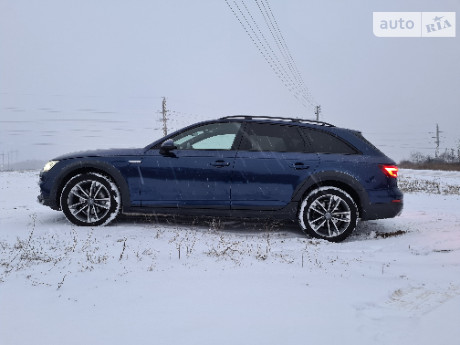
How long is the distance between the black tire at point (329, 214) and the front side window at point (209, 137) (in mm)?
1320

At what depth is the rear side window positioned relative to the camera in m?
5.28

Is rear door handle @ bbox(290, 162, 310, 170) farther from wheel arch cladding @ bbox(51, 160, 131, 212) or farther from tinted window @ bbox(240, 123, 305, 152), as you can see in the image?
wheel arch cladding @ bbox(51, 160, 131, 212)

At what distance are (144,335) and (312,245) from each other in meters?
2.89

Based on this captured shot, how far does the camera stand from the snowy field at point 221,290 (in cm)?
222

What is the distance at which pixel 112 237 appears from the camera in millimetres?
4648

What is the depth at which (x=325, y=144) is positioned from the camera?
5.31 meters

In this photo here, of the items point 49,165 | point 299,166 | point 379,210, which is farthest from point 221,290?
point 49,165

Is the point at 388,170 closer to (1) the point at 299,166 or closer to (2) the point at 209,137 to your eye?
(1) the point at 299,166

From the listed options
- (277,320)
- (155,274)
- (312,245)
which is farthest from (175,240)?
(277,320)

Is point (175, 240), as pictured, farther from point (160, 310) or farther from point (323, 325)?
point (323, 325)

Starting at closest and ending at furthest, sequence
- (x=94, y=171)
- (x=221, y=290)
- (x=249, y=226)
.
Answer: (x=221, y=290)
(x=94, y=171)
(x=249, y=226)

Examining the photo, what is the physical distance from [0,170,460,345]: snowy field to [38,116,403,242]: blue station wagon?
407 mm

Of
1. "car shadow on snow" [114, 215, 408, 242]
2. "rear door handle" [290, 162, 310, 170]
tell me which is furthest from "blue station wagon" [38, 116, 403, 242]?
"car shadow on snow" [114, 215, 408, 242]

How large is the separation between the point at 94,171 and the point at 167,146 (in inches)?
44.1
